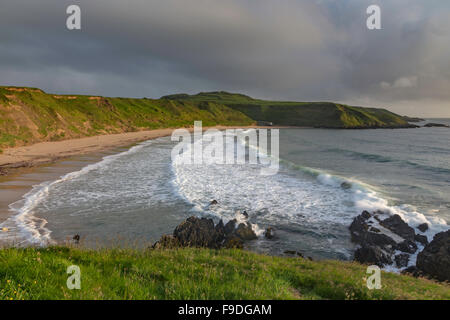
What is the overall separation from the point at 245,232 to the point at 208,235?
6.87 feet

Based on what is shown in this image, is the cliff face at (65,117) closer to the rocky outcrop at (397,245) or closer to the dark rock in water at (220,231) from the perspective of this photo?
the dark rock in water at (220,231)

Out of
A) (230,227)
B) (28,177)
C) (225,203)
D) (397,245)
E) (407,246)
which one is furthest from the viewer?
(28,177)

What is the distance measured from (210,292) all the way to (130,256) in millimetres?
3128

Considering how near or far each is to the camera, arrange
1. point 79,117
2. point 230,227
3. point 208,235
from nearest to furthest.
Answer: point 208,235, point 230,227, point 79,117

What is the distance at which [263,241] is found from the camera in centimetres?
1256

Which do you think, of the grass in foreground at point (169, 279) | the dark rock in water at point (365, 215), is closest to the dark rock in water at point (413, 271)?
the grass in foreground at point (169, 279)

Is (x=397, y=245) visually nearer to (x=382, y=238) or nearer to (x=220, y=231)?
(x=382, y=238)

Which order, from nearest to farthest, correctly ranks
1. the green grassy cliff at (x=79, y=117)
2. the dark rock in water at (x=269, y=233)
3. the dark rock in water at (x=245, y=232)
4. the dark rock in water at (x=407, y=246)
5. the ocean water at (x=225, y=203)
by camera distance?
the dark rock in water at (x=407, y=246) < the ocean water at (x=225, y=203) < the dark rock in water at (x=245, y=232) < the dark rock in water at (x=269, y=233) < the green grassy cliff at (x=79, y=117)

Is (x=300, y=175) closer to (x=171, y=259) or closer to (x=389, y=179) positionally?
(x=389, y=179)

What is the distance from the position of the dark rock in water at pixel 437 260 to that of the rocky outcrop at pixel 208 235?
274 inches

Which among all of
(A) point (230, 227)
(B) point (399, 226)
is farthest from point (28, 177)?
(B) point (399, 226)

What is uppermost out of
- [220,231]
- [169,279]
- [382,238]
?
[169,279]

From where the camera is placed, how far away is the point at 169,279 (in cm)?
536

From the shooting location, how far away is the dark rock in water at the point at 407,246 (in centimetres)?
1189
